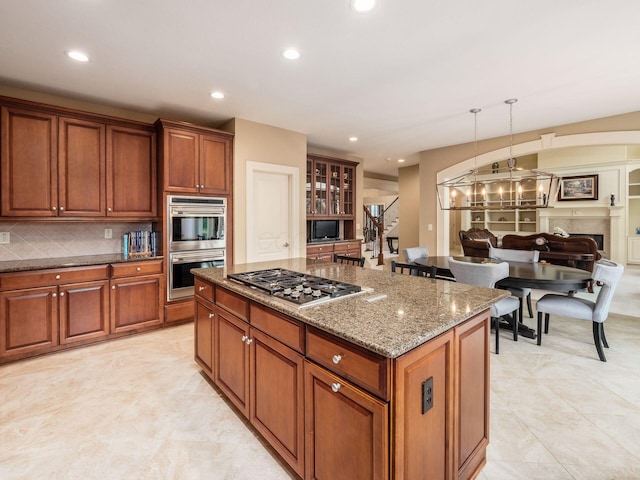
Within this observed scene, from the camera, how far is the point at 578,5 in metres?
2.00

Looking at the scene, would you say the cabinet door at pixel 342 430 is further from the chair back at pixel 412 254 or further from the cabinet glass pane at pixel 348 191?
the cabinet glass pane at pixel 348 191

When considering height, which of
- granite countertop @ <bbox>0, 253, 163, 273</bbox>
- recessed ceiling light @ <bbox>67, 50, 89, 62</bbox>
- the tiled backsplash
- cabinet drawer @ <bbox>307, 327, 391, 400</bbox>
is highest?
recessed ceiling light @ <bbox>67, 50, 89, 62</bbox>

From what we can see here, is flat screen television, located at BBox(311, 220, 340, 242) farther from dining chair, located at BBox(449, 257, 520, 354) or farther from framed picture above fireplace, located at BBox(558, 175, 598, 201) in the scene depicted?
framed picture above fireplace, located at BBox(558, 175, 598, 201)

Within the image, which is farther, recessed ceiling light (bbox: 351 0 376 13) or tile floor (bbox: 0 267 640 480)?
recessed ceiling light (bbox: 351 0 376 13)

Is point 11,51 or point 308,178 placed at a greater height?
point 11,51

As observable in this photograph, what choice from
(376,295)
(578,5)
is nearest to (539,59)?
(578,5)

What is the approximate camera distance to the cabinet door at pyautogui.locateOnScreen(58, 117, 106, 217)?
10.6 feet

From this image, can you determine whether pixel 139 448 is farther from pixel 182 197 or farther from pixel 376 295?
pixel 182 197

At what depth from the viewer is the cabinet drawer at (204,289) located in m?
2.29

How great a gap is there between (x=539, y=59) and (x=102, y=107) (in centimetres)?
459

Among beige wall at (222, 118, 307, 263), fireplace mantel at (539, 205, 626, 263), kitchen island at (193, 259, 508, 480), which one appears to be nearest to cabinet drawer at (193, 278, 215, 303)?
kitchen island at (193, 259, 508, 480)

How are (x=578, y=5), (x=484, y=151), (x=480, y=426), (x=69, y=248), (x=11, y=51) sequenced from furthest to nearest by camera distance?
(x=484, y=151)
(x=69, y=248)
(x=11, y=51)
(x=578, y=5)
(x=480, y=426)

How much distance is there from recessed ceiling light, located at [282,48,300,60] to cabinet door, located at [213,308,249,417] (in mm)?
2104

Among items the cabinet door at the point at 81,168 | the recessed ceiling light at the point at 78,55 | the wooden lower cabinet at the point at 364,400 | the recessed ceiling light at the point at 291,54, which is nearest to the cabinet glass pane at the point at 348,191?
the recessed ceiling light at the point at 291,54
